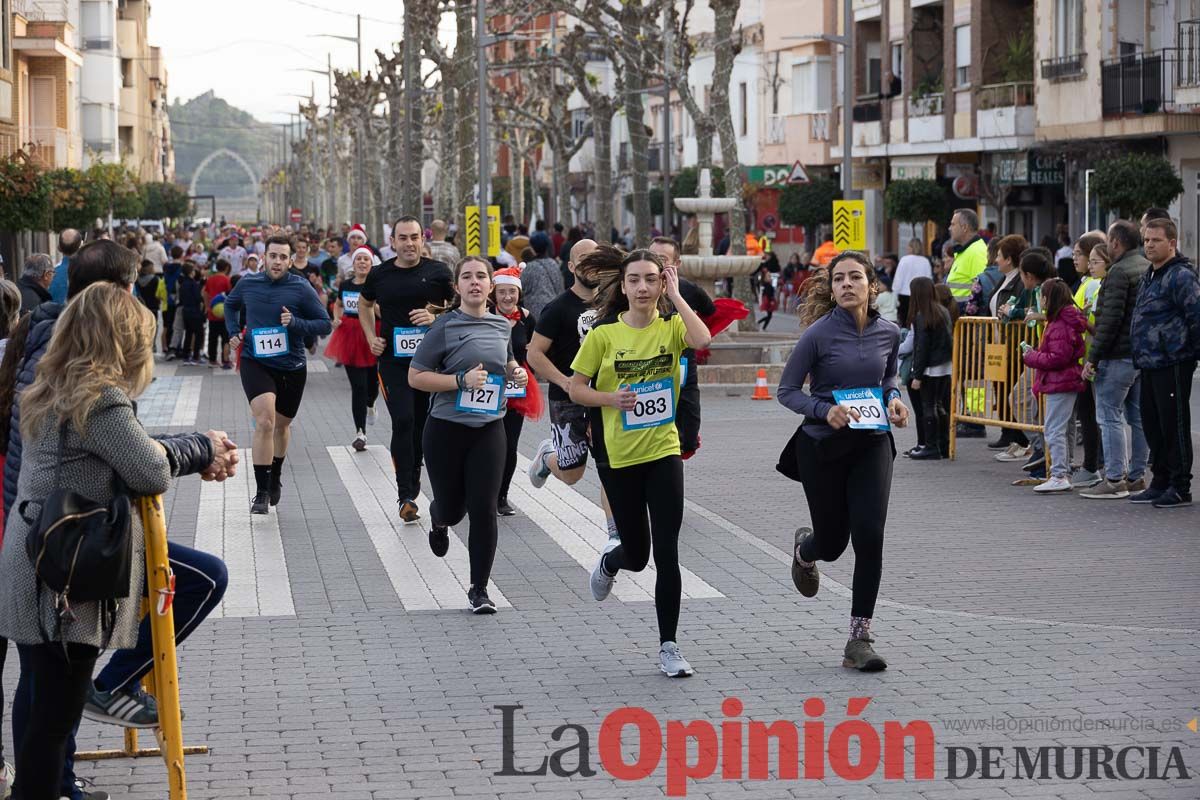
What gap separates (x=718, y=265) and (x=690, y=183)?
36542mm

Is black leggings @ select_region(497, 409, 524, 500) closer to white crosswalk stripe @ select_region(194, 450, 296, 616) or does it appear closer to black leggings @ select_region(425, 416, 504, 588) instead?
white crosswalk stripe @ select_region(194, 450, 296, 616)

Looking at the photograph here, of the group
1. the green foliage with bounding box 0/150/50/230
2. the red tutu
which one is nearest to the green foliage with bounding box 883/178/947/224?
the green foliage with bounding box 0/150/50/230

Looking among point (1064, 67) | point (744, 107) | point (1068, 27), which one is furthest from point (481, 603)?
point (744, 107)

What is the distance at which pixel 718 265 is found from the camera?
28234mm

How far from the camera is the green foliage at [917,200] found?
4316 centimetres

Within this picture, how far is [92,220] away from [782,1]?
914 inches

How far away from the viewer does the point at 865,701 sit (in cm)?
757

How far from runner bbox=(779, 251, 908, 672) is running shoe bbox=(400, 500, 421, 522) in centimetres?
455

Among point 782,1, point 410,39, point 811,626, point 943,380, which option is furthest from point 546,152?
point 811,626

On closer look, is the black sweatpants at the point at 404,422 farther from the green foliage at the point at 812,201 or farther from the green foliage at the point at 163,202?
the green foliage at the point at 163,202

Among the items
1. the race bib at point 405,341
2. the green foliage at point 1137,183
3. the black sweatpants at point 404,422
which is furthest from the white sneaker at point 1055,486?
the green foliage at point 1137,183

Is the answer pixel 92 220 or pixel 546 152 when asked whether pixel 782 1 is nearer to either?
pixel 92 220

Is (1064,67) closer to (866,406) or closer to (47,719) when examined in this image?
(866,406)

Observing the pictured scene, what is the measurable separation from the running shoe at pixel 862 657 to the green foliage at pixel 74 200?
107 feet
